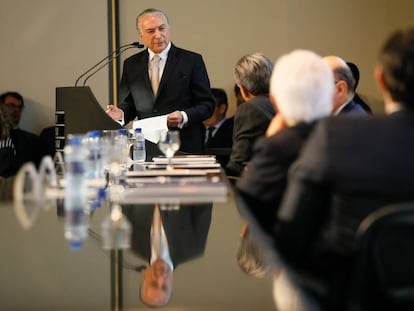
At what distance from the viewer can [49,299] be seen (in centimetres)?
133

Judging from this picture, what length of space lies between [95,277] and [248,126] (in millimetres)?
1899

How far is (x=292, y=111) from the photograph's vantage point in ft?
5.85

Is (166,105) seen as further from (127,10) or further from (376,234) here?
(376,234)

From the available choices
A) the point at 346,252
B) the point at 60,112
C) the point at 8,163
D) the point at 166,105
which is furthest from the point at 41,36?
the point at 346,252

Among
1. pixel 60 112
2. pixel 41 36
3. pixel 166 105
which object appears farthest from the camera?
pixel 41 36

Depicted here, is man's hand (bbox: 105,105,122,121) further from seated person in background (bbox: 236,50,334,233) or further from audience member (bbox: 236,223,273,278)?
audience member (bbox: 236,223,273,278)

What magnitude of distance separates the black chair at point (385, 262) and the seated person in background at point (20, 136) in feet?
16.2

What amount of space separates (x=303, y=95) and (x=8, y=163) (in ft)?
13.0

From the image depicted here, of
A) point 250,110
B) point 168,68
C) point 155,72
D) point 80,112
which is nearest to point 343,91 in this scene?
point 250,110

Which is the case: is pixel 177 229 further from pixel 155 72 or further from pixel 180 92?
pixel 155 72

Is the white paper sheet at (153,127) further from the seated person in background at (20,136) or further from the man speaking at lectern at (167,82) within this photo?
the seated person in background at (20,136)

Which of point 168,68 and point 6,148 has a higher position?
point 168,68

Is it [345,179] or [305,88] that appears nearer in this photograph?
[345,179]

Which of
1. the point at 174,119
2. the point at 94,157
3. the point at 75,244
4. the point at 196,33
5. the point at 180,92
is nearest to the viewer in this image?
the point at 75,244
